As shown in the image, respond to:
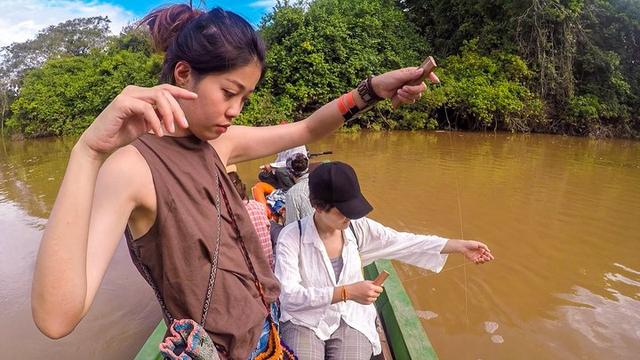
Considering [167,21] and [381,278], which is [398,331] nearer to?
[381,278]

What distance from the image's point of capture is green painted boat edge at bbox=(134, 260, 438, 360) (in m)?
2.29

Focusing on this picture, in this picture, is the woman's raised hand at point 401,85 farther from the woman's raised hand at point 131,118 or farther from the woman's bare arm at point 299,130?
the woman's raised hand at point 131,118

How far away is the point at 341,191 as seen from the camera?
2139 millimetres

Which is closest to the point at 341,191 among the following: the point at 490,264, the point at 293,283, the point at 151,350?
the point at 293,283

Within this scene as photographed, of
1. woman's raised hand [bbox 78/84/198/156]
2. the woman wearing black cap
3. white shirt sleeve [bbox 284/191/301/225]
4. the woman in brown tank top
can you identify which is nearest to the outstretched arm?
the woman wearing black cap

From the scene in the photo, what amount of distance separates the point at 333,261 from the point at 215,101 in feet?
4.53

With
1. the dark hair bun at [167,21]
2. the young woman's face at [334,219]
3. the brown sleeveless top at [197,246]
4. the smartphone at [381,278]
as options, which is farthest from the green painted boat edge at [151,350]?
the dark hair bun at [167,21]

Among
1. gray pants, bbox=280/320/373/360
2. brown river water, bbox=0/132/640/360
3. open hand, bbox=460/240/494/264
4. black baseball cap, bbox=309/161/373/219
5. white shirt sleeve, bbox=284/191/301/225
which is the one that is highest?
black baseball cap, bbox=309/161/373/219

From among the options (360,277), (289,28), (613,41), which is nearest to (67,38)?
(289,28)

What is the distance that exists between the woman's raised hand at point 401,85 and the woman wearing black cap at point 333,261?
62 cm

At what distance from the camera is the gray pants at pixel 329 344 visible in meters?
2.10

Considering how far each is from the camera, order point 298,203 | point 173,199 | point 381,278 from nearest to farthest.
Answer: point 173,199 < point 381,278 < point 298,203

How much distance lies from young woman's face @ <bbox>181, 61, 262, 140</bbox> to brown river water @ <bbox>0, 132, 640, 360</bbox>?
319 centimetres

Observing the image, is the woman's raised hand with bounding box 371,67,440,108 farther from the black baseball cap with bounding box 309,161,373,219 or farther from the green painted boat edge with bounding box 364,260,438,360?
the green painted boat edge with bounding box 364,260,438,360
